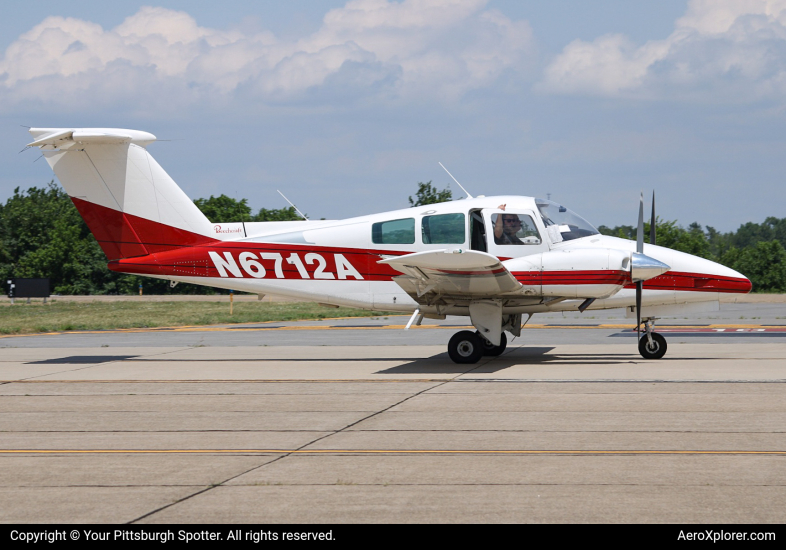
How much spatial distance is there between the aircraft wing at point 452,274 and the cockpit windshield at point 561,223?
53.0 inches

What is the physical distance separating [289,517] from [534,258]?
9.59 m

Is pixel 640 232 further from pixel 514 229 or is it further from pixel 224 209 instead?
pixel 224 209

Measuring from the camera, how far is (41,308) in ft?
138

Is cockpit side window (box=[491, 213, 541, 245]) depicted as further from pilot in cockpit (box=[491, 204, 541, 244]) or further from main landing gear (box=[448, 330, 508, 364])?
main landing gear (box=[448, 330, 508, 364])

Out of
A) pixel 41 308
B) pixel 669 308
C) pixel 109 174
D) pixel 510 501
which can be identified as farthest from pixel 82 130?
pixel 41 308

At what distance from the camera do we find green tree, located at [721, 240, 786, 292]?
59.7 metres

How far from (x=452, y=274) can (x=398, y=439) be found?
251 inches

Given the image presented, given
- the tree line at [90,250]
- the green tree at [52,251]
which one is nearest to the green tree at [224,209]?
the tree line at [90,250]

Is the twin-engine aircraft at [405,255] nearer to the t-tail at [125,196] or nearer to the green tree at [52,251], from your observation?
the t-tail at [125,196]

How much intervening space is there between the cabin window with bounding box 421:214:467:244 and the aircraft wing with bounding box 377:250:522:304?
0.69 meters

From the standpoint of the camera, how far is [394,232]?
599 inches

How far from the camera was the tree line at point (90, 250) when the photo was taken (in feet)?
196

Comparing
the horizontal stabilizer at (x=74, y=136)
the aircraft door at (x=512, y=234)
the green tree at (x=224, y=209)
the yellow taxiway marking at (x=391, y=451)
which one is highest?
the green tree at (x=224, y=209)
